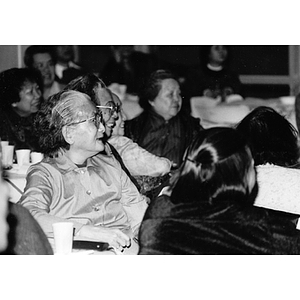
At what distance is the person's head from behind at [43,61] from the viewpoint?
10.3ft

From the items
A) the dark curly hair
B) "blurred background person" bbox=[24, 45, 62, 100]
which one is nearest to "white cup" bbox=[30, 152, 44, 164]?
"blurred background person" bbox=[24, 45, 62, 100]

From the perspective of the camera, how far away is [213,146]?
3084mm

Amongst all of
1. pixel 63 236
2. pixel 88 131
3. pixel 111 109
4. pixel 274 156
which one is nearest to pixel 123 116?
pixel 111 109

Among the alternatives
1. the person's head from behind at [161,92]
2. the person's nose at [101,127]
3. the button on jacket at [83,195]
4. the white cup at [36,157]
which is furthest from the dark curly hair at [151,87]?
the white cup at [36,157]

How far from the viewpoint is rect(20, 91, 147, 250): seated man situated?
10.0 ft

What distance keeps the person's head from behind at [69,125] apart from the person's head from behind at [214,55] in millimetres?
583

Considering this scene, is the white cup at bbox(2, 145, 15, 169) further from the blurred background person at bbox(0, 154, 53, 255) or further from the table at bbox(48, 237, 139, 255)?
the table at bbox(48, 237, 139, 255)

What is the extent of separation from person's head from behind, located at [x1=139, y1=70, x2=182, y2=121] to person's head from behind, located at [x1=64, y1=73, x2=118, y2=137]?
0.15 meters

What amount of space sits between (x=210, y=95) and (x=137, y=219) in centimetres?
70

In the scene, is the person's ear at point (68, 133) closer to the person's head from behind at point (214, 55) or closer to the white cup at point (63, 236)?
the white cup at point (63, 236)
